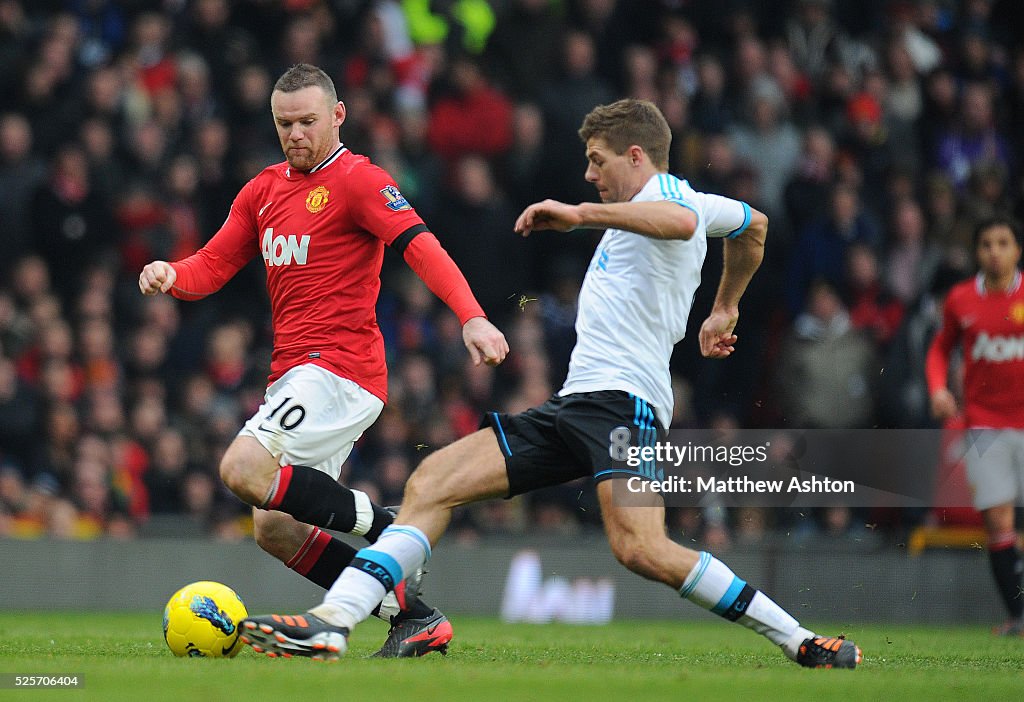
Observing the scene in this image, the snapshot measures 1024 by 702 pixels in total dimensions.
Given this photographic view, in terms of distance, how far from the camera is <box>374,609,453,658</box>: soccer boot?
5855 millimetres

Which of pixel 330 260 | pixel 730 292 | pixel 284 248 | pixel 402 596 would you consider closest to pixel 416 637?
pixel 402 596

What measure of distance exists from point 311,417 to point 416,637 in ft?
3.18

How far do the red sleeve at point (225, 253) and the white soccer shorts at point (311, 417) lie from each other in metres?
0.60

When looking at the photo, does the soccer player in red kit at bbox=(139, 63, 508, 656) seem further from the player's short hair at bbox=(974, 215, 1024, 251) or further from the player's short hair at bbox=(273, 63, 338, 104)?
the player's short hair at bbox=(974, 215, 1024, 251)

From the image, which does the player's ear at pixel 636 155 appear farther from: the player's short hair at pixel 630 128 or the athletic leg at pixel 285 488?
the athletic leg at pixel 285 488

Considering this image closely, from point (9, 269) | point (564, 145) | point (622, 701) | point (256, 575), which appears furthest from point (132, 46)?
point (622, 701)

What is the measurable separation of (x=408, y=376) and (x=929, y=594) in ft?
12.4

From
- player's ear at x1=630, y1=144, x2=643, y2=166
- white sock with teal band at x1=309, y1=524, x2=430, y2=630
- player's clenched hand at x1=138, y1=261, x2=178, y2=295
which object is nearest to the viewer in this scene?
white sock with teal band at x1=309, y1=524, x2=430, y2=630

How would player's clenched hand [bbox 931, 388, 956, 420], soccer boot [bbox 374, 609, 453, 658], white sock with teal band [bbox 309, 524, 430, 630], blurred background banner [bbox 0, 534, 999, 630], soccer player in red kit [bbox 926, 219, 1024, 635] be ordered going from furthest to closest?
blurred background banner [bbox 0, 534, 999, 630] < soccer player in red kit [bbox 926, 219, 1024, 635] < player's clenched hand [bbox 931, 388, 956, 420] < soccer boot [bbox 374, 609, 453, 658] < white sock with teal band [bbox 309, 524, 430, 630]

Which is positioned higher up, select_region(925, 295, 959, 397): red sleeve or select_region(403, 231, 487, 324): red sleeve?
select_region(925, 295, 959, 397): red sleeve

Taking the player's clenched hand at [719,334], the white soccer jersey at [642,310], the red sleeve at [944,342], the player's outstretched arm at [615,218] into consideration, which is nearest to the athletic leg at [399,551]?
the white soccer jersey at [642,310]

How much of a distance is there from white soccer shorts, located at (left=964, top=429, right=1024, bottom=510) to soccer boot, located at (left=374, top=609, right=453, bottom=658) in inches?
151

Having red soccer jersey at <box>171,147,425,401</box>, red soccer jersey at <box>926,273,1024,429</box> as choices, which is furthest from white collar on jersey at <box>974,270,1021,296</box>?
red soccer jersey at <box>171,147,425,401</box>

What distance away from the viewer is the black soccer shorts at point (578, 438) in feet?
17.3
